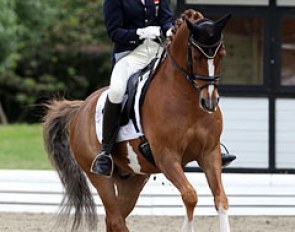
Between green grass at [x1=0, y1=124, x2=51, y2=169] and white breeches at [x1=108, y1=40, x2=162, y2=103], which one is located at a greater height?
white breeches at [x1=108, y1=40, x2=162, y2=103]

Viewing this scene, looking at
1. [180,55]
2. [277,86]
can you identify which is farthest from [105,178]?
[277,86]

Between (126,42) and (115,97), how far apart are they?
0.47 m

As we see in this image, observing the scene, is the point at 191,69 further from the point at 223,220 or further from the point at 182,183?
the point at 223,220

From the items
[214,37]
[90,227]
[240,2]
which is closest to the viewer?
[214,37]

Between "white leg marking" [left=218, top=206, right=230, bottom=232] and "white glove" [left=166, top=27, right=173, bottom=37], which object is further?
"white glove" [left=166, top=27, right=173, bottom=37]

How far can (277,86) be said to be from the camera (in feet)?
36.4

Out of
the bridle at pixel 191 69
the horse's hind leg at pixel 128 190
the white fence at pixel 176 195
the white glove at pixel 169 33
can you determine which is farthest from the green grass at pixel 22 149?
the bridle at pixel 191 69

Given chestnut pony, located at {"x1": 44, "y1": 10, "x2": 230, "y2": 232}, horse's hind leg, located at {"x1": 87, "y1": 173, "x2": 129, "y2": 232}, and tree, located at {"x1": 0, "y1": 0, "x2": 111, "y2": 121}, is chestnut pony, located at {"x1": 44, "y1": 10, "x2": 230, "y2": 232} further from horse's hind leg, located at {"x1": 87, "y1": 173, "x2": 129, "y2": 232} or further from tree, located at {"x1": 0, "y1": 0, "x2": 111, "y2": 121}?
tree, located at {"x1": 0, "y1": 0, "x2": 111, "y2": 121}

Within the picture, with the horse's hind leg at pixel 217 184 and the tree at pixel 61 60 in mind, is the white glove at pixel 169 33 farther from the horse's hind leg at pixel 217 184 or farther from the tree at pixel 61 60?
the tree at pixel 61 60

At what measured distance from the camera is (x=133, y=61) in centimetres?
729

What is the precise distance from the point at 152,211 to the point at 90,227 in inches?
Result: 69.8

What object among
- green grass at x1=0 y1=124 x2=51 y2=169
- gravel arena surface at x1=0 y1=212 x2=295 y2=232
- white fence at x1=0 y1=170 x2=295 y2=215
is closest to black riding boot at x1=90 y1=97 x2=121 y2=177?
gravel arena surface at x1=0 y1=212 x2=295 y2=232

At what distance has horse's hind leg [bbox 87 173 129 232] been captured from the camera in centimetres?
725

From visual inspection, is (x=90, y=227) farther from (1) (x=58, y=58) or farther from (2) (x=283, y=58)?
(1) (x=58, y=58)
